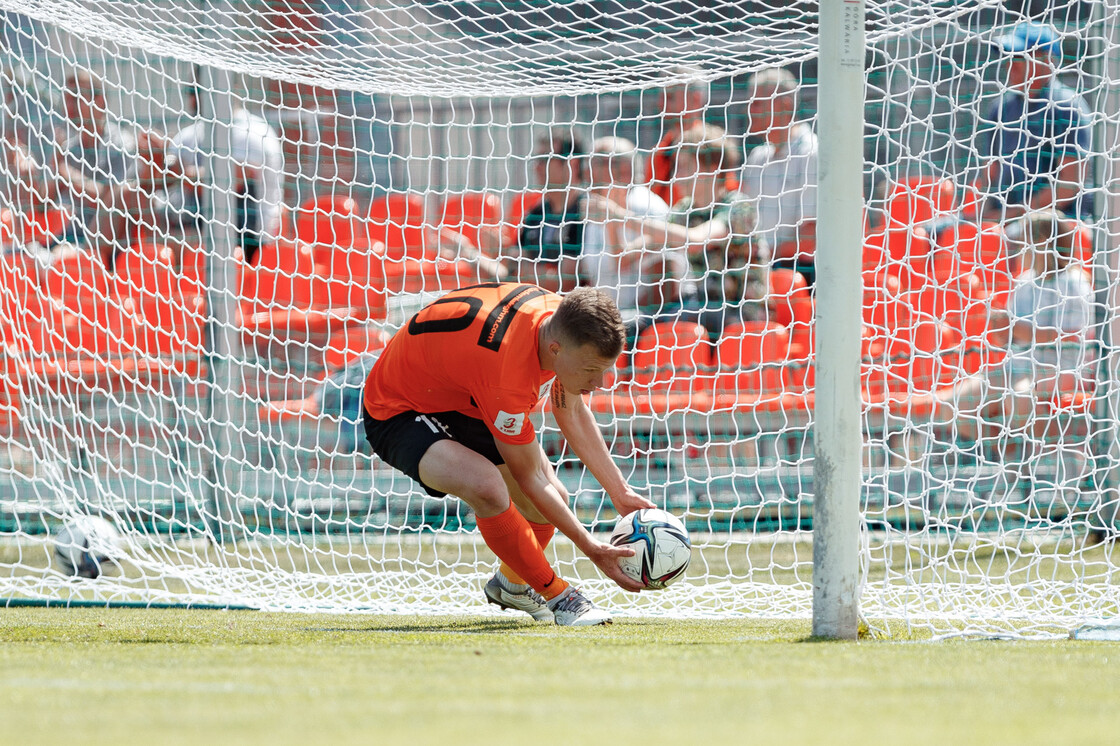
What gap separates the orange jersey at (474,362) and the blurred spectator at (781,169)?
265 cm

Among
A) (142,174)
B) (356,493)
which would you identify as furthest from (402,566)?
(142,174)

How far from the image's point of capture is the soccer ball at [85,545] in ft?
18.4

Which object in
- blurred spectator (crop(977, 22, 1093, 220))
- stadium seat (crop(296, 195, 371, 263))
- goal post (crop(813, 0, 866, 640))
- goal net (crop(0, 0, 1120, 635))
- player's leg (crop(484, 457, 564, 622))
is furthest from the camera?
stadium seat (crop(296, 195, 371, 263))

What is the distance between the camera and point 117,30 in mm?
5664

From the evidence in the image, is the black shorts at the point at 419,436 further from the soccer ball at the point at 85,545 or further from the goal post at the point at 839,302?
the soccer ball at the point at 85,545

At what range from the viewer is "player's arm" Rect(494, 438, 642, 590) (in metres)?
3.94

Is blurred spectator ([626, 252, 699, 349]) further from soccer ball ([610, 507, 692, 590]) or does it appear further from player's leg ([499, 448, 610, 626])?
soccer ball ([610, 507, 692, 590])

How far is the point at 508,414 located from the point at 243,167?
3.81 m

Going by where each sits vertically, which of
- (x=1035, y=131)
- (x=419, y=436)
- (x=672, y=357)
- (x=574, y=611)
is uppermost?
(x=1035, y=131)

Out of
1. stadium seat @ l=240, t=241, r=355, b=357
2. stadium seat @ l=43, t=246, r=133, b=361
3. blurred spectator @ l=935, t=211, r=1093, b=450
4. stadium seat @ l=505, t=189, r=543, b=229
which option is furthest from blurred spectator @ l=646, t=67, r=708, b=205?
stadium seat @ l=43, t=246, r=133, b=361

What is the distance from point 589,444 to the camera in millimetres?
4312

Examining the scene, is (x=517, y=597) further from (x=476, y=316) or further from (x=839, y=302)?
(x=839, y=302)

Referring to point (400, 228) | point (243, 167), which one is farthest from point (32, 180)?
point (400, 228)

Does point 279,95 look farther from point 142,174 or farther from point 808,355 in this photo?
point 808,355
